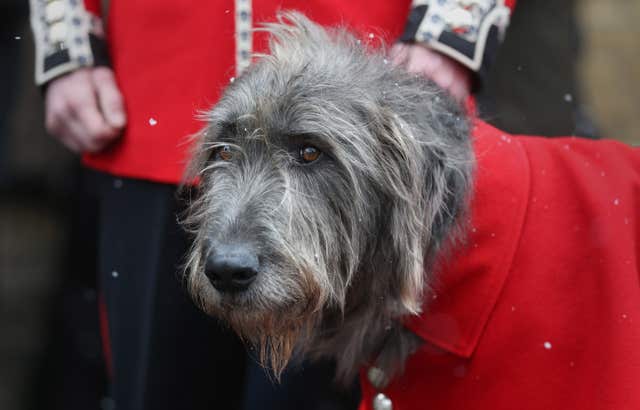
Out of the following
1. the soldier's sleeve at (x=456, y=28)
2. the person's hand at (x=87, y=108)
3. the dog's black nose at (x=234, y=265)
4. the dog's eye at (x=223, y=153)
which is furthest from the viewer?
the person's hand at (x=87, y=108)

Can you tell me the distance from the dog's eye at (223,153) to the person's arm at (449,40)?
50cm

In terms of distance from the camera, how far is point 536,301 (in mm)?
2236

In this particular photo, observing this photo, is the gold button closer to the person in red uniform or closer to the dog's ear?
Answer: the dog's ear

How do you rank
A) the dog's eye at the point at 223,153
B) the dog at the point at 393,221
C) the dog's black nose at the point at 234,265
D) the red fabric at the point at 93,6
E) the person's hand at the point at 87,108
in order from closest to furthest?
the dog's black nose at the point at 234,265
the dog at the point at 393,221
the dog's eye at the point at 223,153
the person's hand at the point at 87,108
the red fabric at the point at 93,6

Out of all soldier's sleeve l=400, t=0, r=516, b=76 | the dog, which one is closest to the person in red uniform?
soldier's sleeve l=400, t=0, r=516, b=76

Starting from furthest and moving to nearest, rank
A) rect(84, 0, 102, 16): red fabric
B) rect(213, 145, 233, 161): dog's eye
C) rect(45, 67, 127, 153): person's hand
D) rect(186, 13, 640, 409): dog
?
rect(84, 0, 102, 16): red fabric < rect(45, 67, 127, 153): person's hand < rect(213, 145, 233, 161): dog's eye < rect(186, 13, 640, 409): dog

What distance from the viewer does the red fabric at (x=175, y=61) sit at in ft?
8.07

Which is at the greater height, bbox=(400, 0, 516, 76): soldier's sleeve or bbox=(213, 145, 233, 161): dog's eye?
bbox=(400, 0, 516, 76): soldier's sleeve

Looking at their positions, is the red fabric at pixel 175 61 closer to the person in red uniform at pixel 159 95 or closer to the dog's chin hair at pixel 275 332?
the person in red uniform at pixel 159 95

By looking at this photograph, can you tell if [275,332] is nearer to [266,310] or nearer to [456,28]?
[266,310]

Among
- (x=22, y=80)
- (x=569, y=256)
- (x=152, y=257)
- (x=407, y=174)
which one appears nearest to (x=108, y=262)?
(x=152, y=257)

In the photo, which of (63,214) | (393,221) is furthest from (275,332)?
(63,214)

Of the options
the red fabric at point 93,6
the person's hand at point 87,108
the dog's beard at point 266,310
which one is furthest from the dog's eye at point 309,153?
the red fabric at point 93,6

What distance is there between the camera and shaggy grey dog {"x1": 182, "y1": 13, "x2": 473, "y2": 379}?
211 centimetres
